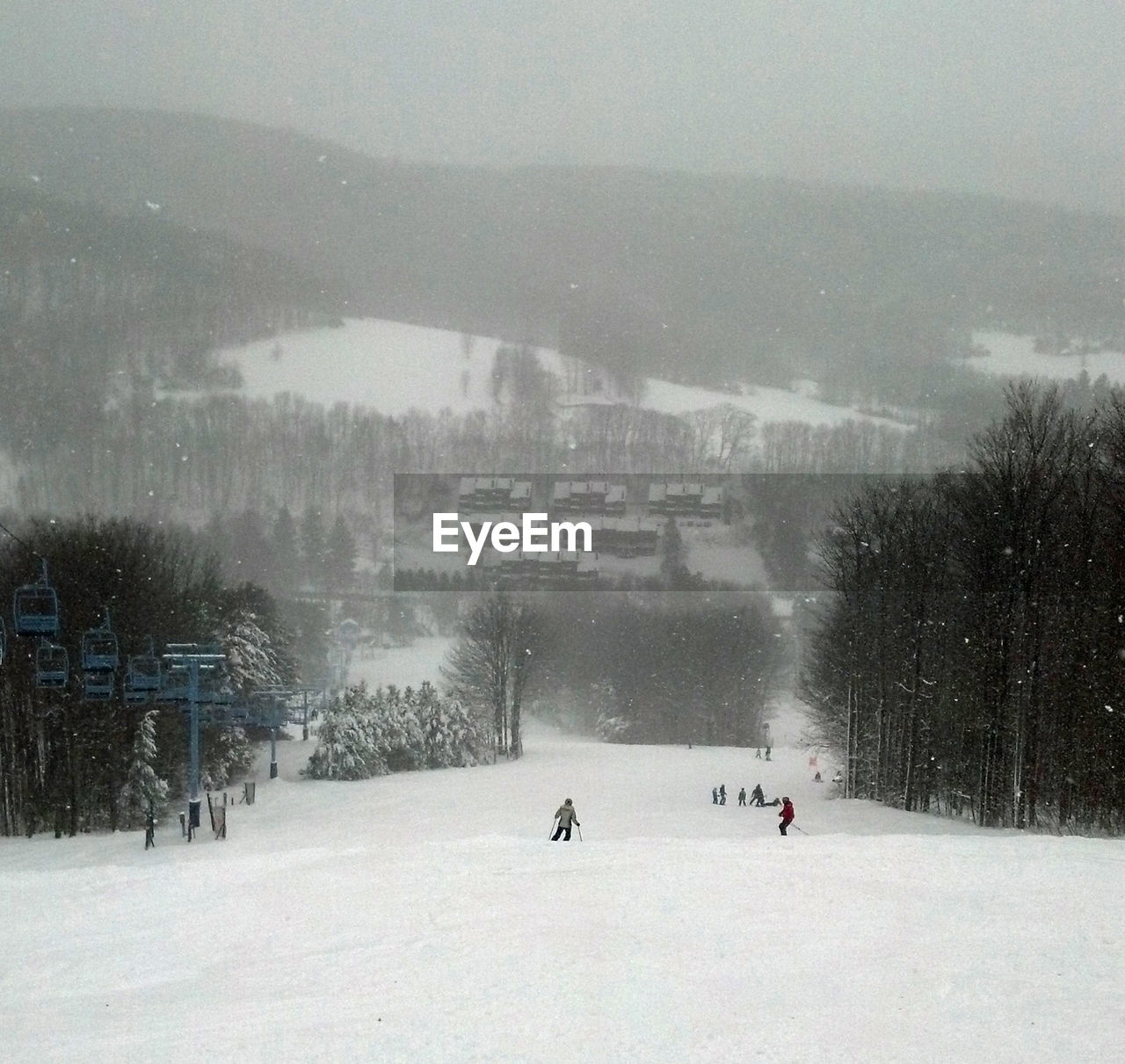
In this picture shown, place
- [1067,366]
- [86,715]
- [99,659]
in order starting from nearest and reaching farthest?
[99,659], [86,715], [1067,366]

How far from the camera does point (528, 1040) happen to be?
406 inches

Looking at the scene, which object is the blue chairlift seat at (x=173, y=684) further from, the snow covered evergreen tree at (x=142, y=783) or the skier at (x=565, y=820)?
the skier at (x=565, y=820)

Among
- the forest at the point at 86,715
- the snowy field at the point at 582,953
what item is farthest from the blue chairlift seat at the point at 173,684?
the snowy field at the point at 582,953

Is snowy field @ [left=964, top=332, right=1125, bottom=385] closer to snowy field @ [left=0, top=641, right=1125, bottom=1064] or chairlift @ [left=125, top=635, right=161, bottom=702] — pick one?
chairlift @ [left=125, top=635, right=161, bottom=702]

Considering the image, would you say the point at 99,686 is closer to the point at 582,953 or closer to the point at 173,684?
the point at 173,684

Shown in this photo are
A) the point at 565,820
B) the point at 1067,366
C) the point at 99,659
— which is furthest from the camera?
the point at 1067,366

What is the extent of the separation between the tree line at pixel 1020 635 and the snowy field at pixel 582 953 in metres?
8.54

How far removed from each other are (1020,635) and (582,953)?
65.0 ft

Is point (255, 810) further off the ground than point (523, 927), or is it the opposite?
point (523, 927)

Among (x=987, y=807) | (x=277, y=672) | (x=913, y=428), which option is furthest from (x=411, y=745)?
(x=913, y=428)

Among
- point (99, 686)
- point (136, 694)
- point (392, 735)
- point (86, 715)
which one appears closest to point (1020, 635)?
point (136, 694)

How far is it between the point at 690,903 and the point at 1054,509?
19.3m

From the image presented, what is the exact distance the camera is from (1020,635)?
27734mm

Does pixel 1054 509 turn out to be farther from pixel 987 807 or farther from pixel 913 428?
pixel 913 428
